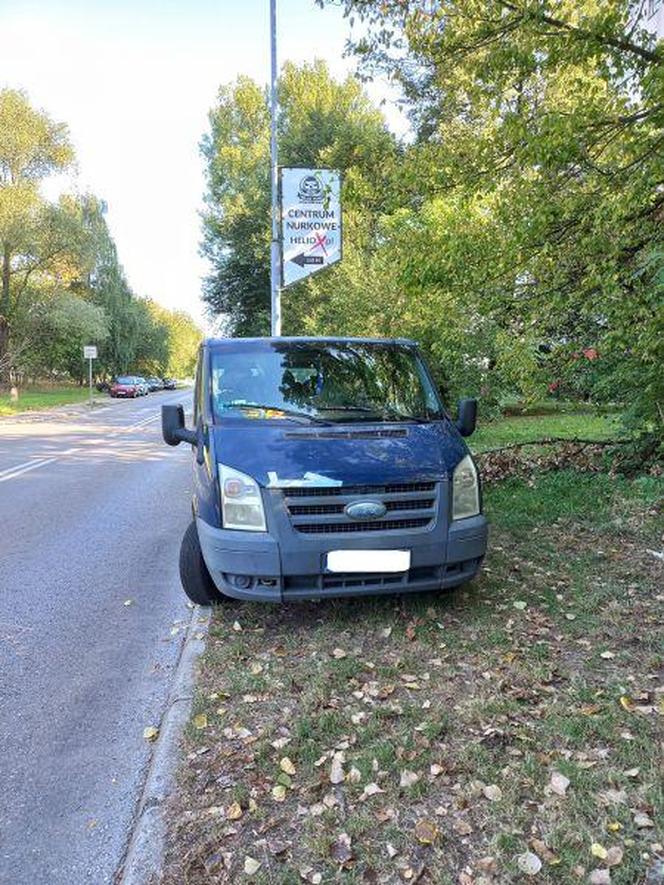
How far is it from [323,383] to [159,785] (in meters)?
2.89

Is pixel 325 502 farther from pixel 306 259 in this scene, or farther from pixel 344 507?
pixel 306 259

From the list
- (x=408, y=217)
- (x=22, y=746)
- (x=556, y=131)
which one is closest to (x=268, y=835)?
(x=22, y=746)

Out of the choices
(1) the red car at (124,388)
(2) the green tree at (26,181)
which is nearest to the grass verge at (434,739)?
(2) the green tree at (26,181)

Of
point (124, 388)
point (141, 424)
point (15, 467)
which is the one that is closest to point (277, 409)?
point (15, 467)

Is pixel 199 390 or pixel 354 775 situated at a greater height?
pixel 199 390

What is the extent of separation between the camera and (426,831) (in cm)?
239

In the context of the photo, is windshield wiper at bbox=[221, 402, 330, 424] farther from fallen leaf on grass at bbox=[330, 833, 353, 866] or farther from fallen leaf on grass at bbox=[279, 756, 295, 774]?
fallen leaf on grass at bbox=[330, 833, 353, 866]

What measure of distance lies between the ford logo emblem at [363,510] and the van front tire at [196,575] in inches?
49.5

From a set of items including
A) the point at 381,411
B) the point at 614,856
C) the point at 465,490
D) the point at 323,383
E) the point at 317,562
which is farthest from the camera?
the point at 323,383

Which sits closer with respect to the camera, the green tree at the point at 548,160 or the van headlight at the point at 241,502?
the van headlight at the point at 241,502

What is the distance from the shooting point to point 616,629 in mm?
3990

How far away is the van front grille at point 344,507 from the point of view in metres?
3.81

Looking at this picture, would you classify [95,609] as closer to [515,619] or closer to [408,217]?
[515,619]

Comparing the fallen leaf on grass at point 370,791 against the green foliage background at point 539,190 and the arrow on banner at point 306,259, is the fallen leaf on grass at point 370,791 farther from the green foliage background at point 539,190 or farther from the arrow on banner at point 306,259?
the arrow on banner at point 306,259
